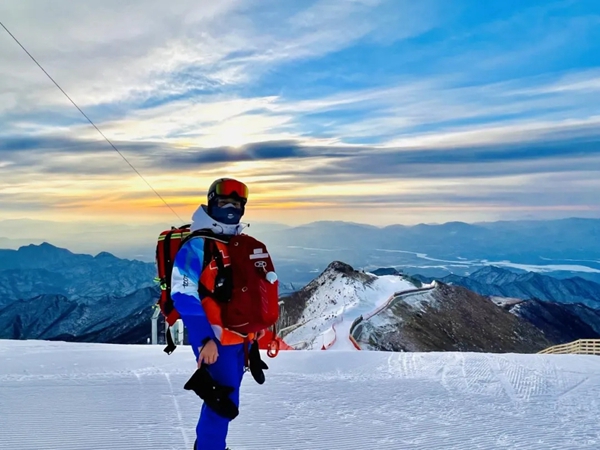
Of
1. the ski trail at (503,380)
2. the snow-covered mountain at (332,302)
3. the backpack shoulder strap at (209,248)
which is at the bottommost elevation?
the snow-covered mountain at (332,302)

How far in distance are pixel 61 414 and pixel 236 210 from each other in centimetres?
336

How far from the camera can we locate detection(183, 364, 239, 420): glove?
3.63 meters

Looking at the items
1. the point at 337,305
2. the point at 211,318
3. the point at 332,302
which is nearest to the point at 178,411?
the point at 211,318

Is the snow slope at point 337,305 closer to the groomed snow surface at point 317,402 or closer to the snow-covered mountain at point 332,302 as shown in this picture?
the snow-covered mountain at point 332,302

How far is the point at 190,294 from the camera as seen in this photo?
11.8ft

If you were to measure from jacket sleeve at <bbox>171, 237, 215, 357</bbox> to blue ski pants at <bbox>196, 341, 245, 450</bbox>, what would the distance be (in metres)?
0.20

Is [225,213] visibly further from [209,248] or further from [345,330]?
[345,330]

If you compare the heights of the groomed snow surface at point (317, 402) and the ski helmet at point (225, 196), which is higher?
the ski helmet at point (225, 196)

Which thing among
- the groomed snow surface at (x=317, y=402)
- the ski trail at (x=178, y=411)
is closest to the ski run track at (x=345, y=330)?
the groomed snow surface at (x=317, y=402)

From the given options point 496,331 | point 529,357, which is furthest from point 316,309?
point 529,357

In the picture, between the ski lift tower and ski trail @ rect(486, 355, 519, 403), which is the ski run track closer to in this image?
the ski lift tower

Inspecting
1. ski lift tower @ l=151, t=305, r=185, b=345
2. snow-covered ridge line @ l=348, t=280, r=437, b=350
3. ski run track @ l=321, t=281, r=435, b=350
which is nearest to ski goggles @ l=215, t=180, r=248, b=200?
ski lift tower @ l=151, t=305, r=185, b=345

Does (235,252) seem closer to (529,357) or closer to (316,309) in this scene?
(529,357)

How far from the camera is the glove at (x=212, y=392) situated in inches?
143
